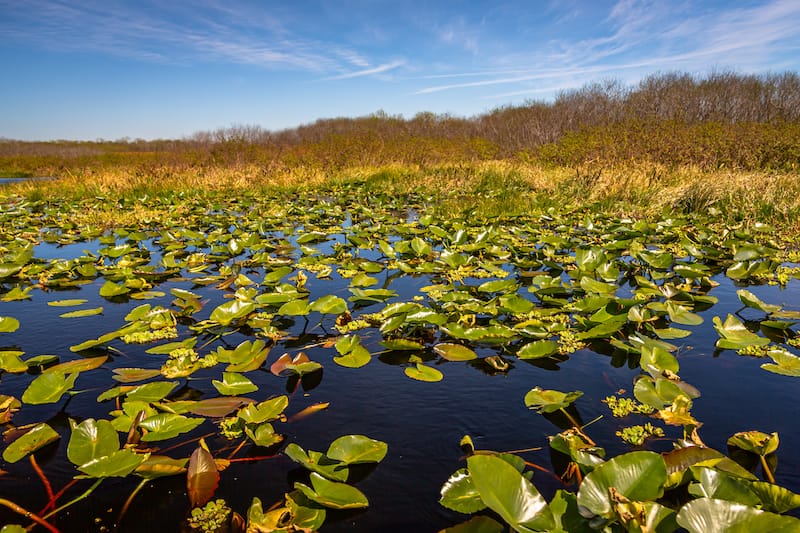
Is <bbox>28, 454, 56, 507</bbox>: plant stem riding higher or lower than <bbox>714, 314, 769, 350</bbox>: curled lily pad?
lower

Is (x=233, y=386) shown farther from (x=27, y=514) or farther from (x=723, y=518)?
(x=723, y=518)

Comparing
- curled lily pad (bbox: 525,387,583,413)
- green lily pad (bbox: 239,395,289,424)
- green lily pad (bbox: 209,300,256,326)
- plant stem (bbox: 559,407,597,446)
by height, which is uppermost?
green lily pad (bbox: 209,300,256,326)

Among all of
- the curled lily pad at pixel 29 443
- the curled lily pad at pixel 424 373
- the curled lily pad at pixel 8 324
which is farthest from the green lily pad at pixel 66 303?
the curled lily pad at pixel 424 373

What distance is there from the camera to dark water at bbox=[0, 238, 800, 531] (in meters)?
1.34

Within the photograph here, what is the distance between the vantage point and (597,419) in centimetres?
174

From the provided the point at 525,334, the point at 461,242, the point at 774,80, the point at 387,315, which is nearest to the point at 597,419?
the point at 525,334

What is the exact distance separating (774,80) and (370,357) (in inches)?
1140

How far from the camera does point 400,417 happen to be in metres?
1.80

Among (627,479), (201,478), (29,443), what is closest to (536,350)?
(627,479)

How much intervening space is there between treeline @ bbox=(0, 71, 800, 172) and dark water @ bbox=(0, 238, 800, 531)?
30.7ft

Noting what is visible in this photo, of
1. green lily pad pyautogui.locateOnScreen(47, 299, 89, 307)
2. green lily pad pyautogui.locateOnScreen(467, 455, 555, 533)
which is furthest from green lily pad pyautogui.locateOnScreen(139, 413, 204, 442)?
green lily pad pyautogui.locateOnScreen(47, 299, 89, 307)

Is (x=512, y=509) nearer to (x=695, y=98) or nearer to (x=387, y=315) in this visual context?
(x=387, y=315)

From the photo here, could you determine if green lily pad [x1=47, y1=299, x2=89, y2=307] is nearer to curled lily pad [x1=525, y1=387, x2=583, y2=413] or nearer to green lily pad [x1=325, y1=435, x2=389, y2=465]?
green lily pad [x1=325, y1=435, x2=389, y2=465]

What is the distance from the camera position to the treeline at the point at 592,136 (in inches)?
431
